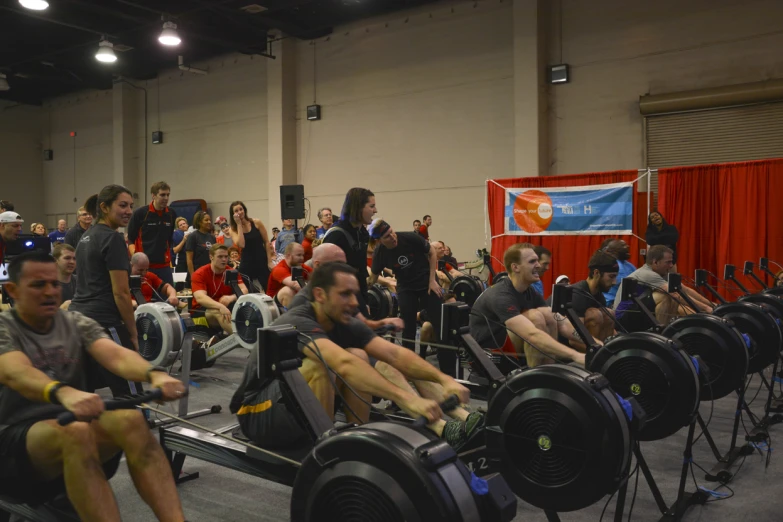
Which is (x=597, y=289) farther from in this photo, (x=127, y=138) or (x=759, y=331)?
(x=127, y=138)

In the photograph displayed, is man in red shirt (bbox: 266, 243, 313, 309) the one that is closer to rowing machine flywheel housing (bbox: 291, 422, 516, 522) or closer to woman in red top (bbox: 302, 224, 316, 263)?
woman in red top (bbox: 302, 224, 316, 263)

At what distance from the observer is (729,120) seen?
8.91m

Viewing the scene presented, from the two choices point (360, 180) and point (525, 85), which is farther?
point (360, 180)

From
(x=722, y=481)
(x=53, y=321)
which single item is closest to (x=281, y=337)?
(x=53, y=321)

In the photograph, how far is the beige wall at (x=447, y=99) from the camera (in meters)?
9.26

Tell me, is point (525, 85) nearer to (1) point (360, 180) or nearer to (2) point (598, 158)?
(2) point (598, 158)

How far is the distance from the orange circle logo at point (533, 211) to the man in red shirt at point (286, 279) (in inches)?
159

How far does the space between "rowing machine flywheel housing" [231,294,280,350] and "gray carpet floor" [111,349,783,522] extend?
4.99 feet

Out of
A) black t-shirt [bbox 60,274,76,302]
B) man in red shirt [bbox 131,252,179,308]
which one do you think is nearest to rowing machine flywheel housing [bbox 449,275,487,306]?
man in red shirt [bbox 131,252,179,308]

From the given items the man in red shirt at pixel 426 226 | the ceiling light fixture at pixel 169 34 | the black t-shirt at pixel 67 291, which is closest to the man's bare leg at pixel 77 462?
the black t-shirt at pixel 67 291

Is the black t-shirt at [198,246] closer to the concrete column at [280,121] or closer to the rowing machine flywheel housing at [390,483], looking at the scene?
the rowing machine flywheel housing at [390,483]

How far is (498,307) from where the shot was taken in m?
3.66

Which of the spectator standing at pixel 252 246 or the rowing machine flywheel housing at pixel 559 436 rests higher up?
the spectator standing at pixel 252 246

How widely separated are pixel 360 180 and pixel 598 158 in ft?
14.7
